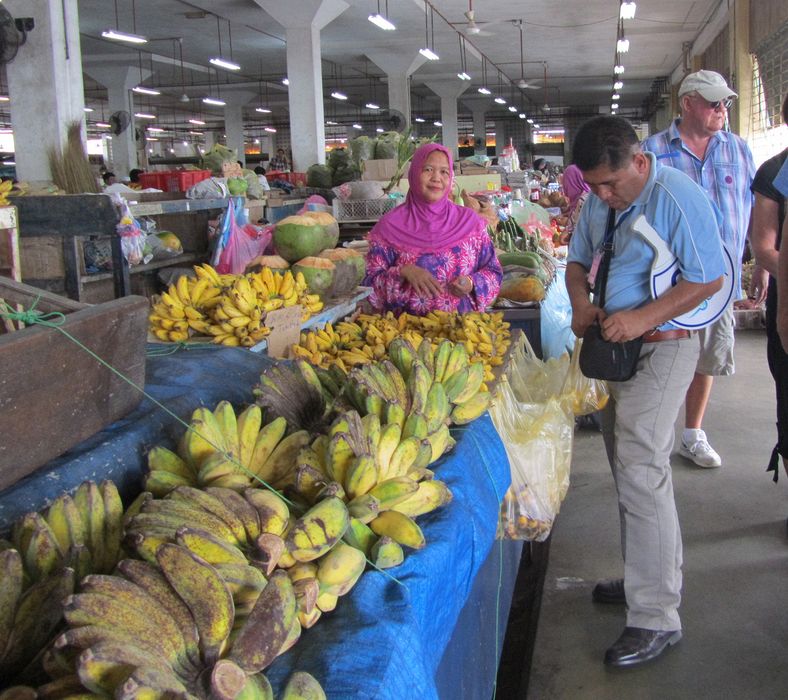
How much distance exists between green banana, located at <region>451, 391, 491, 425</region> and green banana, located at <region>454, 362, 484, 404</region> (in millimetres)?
12

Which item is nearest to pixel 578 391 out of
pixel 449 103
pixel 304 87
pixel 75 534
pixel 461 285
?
pixel 461 285

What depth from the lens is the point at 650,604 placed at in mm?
2629

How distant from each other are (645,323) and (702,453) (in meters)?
2.26

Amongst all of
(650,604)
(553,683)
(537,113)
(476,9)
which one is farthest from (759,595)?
(537,113)

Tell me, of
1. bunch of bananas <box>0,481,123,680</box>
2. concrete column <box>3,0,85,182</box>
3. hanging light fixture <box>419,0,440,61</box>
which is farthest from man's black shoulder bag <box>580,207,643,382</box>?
hanging light fixture <box>419,0,440,61</box>

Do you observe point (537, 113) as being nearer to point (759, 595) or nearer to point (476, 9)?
point (476, 9)

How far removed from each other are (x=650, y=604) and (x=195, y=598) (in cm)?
204

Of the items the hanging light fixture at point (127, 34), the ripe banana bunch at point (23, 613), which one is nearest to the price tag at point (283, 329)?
the ripe banana bunch at point (23, 613)

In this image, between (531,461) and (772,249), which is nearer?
(531,461)

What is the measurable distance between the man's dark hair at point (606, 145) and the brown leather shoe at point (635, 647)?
5.00ft

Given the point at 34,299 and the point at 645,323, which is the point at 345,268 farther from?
the point at 34,299

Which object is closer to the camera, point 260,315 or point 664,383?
point 664,383

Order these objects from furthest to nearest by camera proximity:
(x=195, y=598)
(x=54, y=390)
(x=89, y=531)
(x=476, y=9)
→ (x=476, y=9)
(x=54, y=390)
(x=89, y=531)
(x=195, y=598)

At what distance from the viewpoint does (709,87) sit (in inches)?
144
